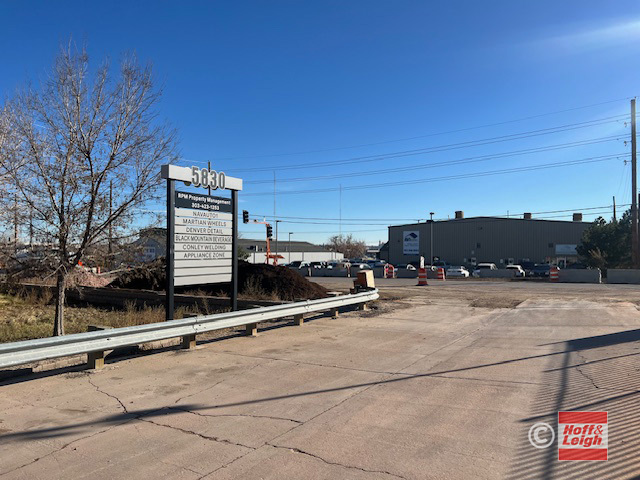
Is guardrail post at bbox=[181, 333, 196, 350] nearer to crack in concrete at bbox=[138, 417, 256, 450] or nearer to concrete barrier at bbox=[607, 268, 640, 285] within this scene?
crack in concrete at bbox=[138, 417, 256, 450]

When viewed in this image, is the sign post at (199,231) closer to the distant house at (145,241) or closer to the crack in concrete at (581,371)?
the distant house at (145,241)

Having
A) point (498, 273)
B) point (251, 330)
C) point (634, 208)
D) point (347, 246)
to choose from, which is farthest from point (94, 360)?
point (347, 246)

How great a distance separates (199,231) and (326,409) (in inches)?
242

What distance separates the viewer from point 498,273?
40.8 m

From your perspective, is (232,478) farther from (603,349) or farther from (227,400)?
(603,349)

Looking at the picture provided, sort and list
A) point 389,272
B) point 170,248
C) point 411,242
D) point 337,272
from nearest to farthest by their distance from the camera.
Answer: point 170,248 → point 389,272 → point 337,272 → point 411,242

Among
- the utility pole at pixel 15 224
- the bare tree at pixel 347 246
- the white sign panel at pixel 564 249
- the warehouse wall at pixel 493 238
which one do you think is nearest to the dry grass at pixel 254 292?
the utility pole at pixel 15 224

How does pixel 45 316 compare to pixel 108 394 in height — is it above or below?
below

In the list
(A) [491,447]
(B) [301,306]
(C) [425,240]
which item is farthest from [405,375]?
(C) [425,240]

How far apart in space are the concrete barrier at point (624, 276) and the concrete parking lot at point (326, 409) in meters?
26.1

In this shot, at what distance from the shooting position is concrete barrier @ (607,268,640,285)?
3161 cm

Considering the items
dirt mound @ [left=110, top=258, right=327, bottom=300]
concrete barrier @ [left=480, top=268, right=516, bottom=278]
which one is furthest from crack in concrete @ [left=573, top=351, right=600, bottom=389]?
concrete barrier @ [left=480, top=268, right=516, bottom=278]

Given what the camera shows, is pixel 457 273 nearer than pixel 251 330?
No

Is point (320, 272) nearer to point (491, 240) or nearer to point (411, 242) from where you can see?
point (411, 242)
